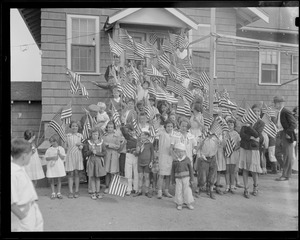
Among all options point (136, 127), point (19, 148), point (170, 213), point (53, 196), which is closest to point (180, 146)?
point (136, 127)

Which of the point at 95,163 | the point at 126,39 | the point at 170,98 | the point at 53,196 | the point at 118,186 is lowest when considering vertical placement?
the point at 53,196

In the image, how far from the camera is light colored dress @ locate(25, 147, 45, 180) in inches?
168

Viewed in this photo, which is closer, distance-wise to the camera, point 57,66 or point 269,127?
point 57,66

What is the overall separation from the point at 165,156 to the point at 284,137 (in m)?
1.60

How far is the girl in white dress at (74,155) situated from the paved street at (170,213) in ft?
0.40

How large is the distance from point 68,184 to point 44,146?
593mm

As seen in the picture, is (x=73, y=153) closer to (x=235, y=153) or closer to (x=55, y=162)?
(x=55, y=162)

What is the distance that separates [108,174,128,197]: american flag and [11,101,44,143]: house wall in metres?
1.13

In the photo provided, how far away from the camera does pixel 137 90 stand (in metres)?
4.59

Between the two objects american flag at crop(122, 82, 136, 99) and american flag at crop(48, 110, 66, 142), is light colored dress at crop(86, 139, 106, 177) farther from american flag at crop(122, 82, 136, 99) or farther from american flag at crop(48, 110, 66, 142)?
Result: american flag at crop(122, 82, 136, 99)

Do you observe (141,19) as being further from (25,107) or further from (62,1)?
(25,107)

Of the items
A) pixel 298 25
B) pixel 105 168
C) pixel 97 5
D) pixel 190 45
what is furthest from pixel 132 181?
pixel 298 25

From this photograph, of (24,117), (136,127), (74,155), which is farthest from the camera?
(136,127)

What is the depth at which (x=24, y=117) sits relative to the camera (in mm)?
4262
